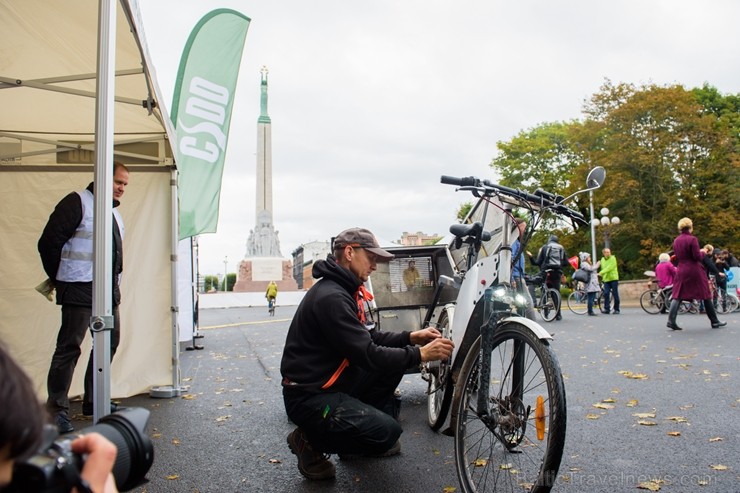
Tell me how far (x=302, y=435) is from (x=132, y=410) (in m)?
2.19

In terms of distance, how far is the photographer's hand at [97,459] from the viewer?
1.16m

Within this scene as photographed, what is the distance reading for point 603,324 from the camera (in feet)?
43.2

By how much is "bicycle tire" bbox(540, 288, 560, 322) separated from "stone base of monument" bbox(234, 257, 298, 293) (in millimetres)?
42180

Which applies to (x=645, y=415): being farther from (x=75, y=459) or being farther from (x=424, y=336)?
(x=75, y=459)

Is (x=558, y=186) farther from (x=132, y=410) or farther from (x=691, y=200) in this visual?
(x=132, y=410)

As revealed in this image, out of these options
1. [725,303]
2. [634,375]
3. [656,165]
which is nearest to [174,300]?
[634,375]

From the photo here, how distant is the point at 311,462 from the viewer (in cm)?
344

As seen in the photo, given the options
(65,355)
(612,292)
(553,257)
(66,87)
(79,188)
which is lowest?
(612,292)

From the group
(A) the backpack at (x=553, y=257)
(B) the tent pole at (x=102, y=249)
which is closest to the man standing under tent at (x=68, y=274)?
(B) the tent pole at (x=102, y=249)

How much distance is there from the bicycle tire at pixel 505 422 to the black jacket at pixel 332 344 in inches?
14.6

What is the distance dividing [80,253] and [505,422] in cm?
358

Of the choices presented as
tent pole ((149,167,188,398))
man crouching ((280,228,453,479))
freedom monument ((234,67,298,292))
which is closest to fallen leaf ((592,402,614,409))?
man crouching ((280,228,453,479))

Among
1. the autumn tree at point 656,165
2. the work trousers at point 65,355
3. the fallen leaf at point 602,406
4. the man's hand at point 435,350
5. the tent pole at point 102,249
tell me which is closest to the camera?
the tent pole at point 102,249

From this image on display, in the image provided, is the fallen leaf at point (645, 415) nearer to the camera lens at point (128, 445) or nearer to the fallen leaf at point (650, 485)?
the fallen leaf at point (650, 485)
